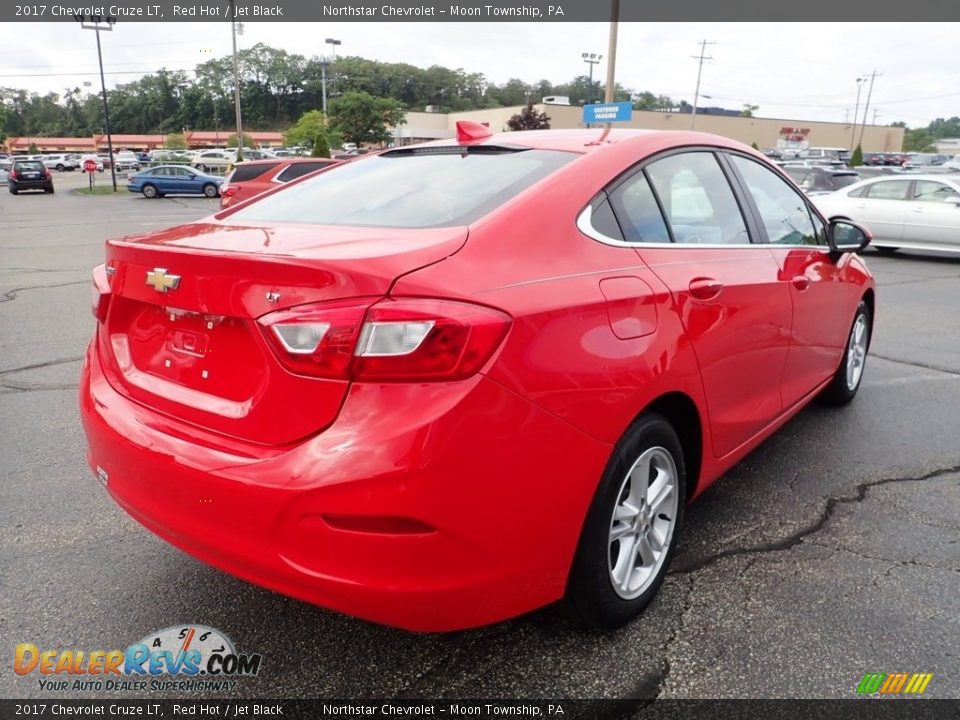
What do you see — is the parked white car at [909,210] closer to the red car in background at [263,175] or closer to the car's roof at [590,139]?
the car's roof at [590,139]

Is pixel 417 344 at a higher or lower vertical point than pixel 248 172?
higher

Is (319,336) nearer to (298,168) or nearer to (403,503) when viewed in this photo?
(403,503)

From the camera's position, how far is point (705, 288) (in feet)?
8.74

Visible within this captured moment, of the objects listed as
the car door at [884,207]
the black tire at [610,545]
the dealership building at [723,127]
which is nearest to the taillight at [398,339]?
the black tire at [610,545]

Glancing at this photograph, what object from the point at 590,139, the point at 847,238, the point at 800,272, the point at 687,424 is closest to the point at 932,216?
the point at 847,238

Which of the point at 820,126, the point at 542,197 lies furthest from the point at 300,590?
the point at 820,126

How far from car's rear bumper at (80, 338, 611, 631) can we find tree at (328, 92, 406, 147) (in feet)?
245

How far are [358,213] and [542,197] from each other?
67 centimetres

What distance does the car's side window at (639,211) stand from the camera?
2508 mm

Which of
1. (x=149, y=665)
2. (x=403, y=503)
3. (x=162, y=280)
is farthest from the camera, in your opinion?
(x=149, y=665)

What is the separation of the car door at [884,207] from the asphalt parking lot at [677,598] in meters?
10.3

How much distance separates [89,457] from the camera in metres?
2.55

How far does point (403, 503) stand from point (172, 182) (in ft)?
108

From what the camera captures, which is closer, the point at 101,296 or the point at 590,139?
the point at 101,296
